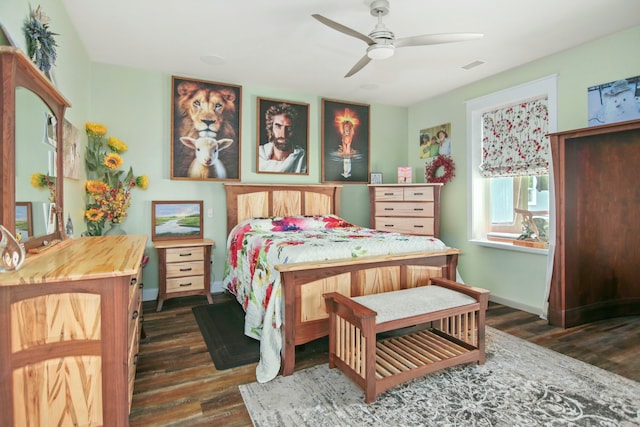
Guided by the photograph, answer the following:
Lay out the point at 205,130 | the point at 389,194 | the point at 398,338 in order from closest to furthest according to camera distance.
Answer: the point at 398,338 < the point at 205,130 < the point at 389,194

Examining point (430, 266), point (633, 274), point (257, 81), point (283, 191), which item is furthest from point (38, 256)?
point (633, 274)

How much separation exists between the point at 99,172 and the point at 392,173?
3.98 m

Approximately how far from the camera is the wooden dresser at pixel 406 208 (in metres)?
4.55

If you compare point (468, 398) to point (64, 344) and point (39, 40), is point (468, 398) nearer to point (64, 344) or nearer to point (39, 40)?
point (64, 344)

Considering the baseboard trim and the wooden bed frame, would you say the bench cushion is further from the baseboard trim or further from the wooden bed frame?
the baseboard trim

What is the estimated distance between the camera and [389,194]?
4.85 m

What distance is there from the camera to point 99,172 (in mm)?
3699

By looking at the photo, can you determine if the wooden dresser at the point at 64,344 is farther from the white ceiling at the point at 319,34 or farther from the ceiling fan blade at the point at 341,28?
the white ceiling at the point at 319,34

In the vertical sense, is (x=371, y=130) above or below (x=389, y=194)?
above

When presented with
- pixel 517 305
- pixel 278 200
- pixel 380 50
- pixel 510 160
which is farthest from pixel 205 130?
pixel 517 305

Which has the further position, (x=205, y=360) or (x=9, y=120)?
(x=205, y=360)

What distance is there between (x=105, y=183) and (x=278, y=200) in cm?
195

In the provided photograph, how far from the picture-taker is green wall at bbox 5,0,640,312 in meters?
3.05

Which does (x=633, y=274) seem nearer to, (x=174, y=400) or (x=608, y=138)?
(x=608, y=138)
